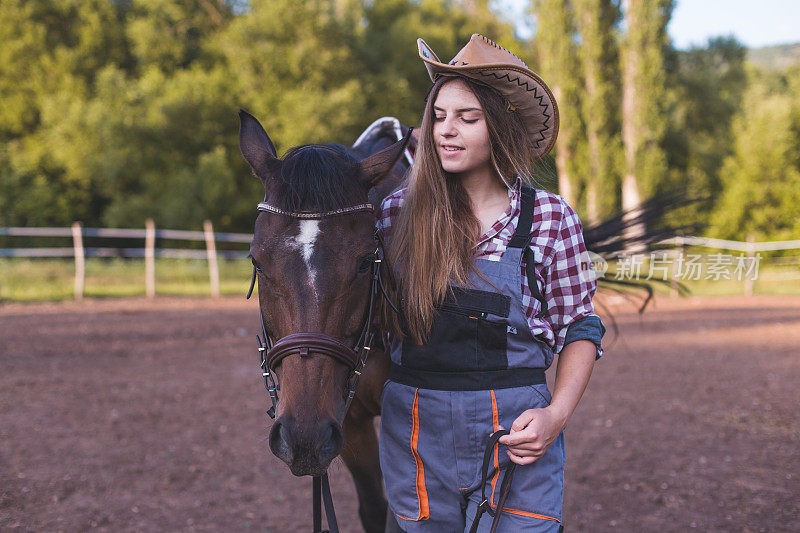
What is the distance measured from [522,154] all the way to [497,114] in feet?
0.44

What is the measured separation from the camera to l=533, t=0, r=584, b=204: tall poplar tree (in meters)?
18.7

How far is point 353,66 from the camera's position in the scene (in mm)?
21859

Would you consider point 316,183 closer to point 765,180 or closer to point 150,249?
point 150,249

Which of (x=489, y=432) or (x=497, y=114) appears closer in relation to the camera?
(x=489, y=432)

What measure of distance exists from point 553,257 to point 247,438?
416cm

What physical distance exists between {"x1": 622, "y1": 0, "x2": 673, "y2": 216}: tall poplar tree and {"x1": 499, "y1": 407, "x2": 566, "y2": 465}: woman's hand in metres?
18.3

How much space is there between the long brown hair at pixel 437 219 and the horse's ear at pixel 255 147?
0.40 meters

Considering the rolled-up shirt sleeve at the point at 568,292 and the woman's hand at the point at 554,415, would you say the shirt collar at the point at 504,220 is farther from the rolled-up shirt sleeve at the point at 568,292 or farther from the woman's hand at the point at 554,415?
the woman's hand at the point at 554,415

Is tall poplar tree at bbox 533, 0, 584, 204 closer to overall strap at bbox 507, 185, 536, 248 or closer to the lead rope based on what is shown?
overall strap at bbox 507, 185, 536, 248

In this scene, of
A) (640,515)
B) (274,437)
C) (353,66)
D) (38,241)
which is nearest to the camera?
(274,437)

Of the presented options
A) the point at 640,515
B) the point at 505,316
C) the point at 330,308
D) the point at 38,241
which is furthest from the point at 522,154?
the point at 38,241

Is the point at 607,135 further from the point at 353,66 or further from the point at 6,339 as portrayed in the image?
the point at 6,339

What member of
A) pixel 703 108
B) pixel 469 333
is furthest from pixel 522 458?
pixel 703 108

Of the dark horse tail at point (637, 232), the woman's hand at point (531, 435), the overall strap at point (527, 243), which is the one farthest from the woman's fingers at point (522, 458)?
the dark horse tail at point (637, 232)
